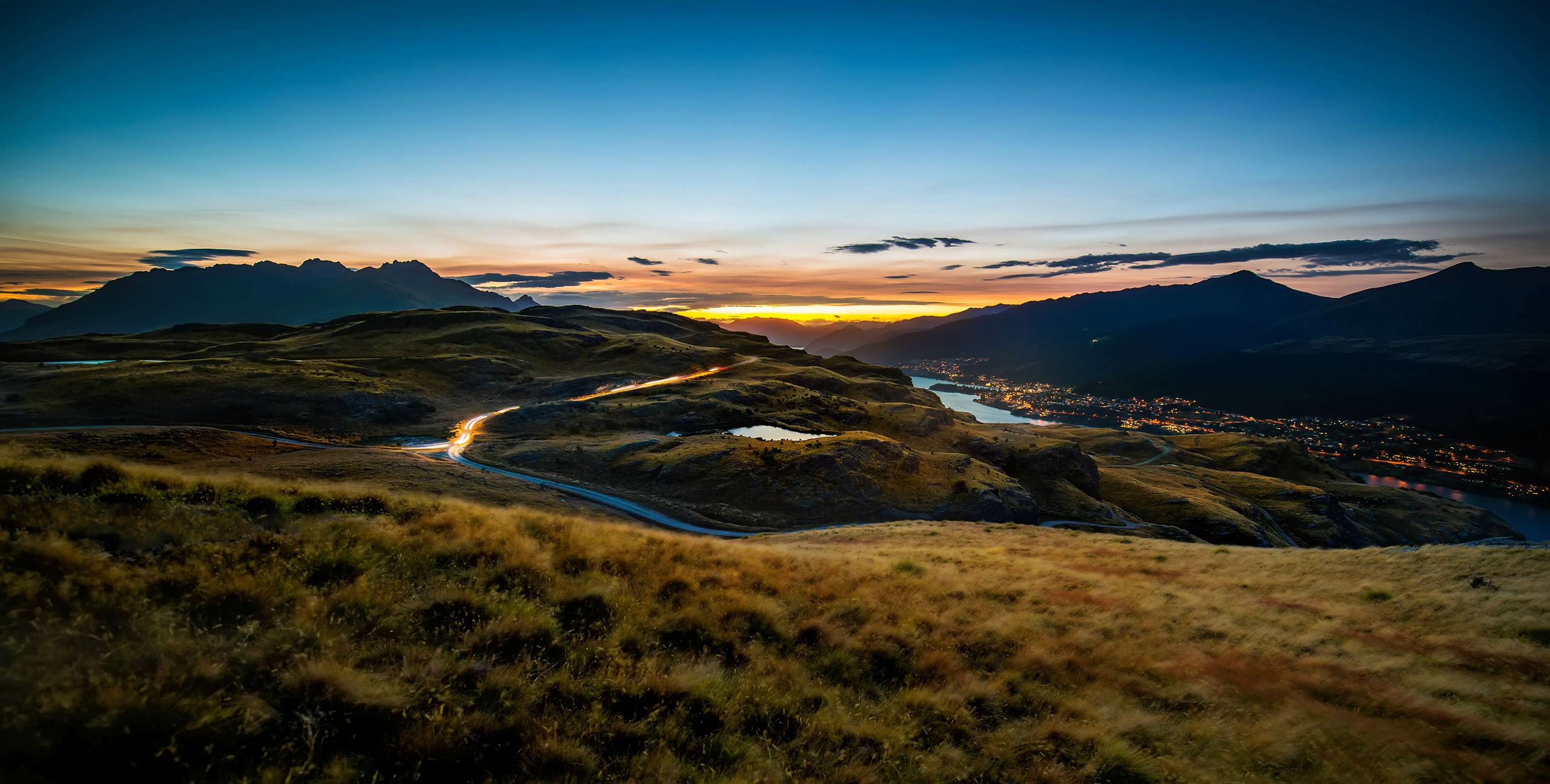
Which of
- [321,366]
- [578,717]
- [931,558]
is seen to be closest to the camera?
[578,717]

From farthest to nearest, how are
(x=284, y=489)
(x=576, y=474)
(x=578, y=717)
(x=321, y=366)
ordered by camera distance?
(x=321, y=366), (x=576, y=474), (x=284, y=489), (x=578, y=717)

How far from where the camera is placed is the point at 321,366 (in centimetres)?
7994

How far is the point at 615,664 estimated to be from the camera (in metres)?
8.11

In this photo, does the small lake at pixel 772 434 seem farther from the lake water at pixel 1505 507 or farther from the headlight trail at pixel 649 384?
the lake water at pixel 1505 507

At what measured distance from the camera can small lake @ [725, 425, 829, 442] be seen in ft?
218

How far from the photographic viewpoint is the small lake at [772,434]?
66.6 metres

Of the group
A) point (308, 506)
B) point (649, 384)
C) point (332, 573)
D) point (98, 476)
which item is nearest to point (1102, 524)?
point (308, 506)

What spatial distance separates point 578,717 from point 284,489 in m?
10.6

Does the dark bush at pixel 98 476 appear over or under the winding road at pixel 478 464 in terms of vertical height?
over

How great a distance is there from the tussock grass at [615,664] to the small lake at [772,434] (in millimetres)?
50506

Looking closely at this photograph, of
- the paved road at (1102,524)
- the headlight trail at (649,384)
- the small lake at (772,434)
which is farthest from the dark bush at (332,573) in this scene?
the headlight trail at (649,384)

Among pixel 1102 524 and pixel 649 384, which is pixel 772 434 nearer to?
pixel 649 384

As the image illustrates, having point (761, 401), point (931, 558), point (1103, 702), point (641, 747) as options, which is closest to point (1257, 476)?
point (761, 401)

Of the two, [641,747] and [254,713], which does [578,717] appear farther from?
[254,713]
